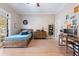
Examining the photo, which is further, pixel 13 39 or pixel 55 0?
pixel 13 39

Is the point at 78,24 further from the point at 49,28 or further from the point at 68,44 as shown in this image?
the point at 49,28

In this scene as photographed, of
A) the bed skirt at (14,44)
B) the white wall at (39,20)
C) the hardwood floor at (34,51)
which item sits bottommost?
the hardwood floor at (34,51)

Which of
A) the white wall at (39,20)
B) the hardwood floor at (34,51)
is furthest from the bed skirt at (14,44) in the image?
the white wall at (39,20)

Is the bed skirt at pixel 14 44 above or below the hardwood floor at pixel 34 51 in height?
above

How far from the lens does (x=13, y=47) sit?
18.8 feet

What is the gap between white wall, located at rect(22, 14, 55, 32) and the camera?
31.7ft

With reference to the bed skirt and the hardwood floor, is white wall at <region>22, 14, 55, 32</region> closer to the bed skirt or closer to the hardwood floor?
the bed skirt

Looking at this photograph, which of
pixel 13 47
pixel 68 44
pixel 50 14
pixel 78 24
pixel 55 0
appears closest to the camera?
pixel 55 0

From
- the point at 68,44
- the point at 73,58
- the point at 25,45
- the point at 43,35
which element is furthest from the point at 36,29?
the point at 73,58

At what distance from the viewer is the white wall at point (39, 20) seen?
9.65 metres

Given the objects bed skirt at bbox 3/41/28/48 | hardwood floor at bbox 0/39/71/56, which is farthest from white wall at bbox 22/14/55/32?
hardwood floor at bbox 0/39/71/56

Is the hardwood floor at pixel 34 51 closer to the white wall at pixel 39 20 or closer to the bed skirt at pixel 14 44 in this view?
the bed skirt at pixel 14 44

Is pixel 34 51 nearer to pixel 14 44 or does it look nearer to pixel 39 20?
pixel 14 44

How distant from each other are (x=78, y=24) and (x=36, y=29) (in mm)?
5603
